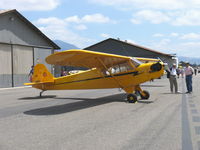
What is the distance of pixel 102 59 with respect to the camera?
10484 mm

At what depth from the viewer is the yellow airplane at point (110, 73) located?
32.7 feet

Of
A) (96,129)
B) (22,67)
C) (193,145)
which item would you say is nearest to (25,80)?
(22,67)

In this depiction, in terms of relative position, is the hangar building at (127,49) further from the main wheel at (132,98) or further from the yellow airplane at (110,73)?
the main wheel at (132,98)

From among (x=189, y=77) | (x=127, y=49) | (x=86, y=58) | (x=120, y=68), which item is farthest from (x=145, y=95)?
(x=127, y=49)

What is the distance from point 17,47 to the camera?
2627cm

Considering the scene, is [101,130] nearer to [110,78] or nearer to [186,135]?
[186,135]

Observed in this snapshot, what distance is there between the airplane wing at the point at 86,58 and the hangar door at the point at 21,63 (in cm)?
1674

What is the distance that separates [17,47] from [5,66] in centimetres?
279

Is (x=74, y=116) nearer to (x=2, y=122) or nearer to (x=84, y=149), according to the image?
(x=2, y=122)

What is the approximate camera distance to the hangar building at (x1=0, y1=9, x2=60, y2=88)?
24484 mm

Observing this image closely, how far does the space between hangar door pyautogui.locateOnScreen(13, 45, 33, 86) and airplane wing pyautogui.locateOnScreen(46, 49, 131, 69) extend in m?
16.7

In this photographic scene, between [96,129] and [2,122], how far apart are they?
274cm

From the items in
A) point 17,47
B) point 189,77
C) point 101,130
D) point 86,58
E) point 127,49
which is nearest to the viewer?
point 101,130

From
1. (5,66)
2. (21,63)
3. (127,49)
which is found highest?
(127,49)
